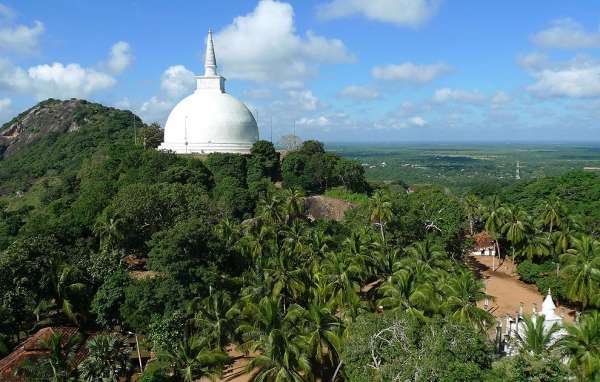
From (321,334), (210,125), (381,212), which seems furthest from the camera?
(210,125)

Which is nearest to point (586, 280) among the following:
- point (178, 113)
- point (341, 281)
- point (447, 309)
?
point (447, 309)

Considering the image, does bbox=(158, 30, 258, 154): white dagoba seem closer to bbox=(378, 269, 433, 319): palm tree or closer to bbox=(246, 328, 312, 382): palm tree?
bbox=(378, 269, 433, 319): palm tree

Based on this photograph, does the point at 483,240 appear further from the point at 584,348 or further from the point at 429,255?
the point at 584,348

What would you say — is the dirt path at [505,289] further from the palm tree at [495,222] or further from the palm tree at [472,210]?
the palm tree at [472,210]

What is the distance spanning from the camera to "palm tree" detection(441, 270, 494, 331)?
21.0 m

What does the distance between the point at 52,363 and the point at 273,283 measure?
1049cm

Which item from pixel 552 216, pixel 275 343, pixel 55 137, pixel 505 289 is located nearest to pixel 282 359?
pixel 275 343

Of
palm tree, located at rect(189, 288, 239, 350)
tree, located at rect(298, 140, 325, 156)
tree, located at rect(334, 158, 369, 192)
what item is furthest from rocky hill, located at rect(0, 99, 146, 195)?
palm tree, located at rect(189, 288, 239, 350)

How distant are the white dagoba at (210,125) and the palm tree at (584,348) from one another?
38.9m

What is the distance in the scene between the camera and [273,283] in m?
25.3

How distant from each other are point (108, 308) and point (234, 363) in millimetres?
7022

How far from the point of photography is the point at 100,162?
183 feet

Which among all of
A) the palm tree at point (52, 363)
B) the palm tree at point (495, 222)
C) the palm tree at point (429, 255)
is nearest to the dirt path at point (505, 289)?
the palm tree at point (495, 222)

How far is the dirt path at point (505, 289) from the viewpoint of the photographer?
101 ft
